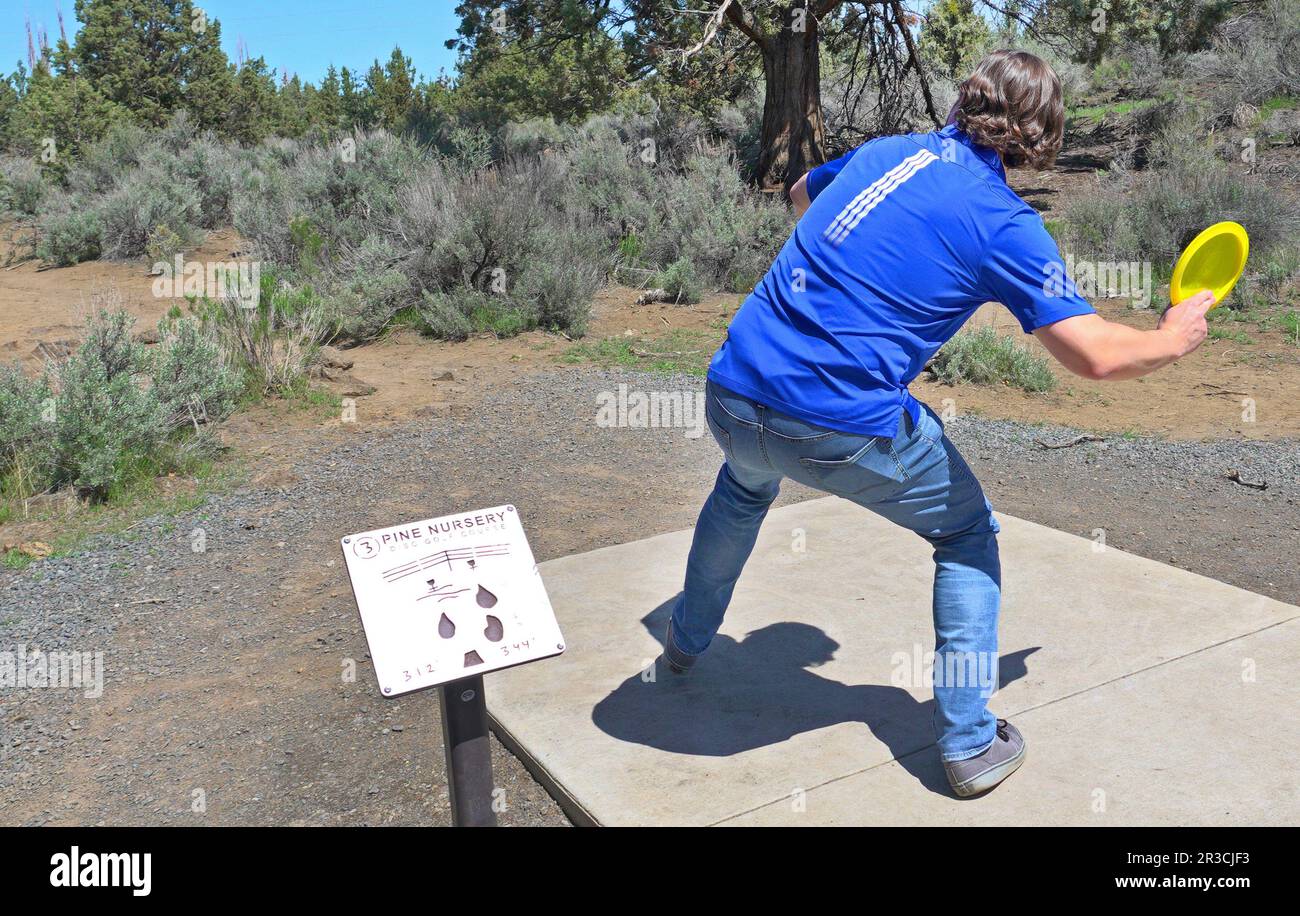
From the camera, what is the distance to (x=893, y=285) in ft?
8.52

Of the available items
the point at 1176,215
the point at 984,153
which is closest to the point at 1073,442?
the point at 984,153

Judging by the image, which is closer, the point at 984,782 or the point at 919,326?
the point at 919,326

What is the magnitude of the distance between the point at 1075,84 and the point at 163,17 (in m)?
19.1

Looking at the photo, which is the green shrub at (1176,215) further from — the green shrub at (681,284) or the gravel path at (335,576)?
the gravel path at (335,576)

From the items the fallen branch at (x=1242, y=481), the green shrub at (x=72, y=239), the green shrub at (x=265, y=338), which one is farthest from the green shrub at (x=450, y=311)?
the green shrub at (x=72, y=239)

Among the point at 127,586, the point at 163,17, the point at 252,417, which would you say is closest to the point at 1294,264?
the point at 252,417

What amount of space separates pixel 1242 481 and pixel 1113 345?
382cm

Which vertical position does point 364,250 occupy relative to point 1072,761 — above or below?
above

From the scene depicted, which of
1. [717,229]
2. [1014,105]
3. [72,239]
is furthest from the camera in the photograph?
[72,239]

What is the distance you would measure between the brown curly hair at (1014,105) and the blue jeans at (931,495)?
26.0 inches

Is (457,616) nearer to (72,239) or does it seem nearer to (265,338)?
(265,338)

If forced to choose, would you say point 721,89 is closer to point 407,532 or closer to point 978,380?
point 978,380

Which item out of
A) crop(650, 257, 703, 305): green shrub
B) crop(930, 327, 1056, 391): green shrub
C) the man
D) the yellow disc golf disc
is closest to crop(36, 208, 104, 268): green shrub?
crop(650, 257, 703, 305): green shrub

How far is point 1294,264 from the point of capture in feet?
34.7
